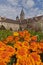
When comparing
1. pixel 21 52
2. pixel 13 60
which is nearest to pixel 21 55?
pixel 21 52

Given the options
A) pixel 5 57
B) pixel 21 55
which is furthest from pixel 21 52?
pixel 5 57

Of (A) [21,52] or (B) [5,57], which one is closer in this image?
(B) [5,57]

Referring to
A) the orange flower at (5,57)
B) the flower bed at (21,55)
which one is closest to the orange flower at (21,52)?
the flower bed at (21,55)

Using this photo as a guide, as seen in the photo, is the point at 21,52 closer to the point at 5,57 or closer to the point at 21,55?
the point at 21,55

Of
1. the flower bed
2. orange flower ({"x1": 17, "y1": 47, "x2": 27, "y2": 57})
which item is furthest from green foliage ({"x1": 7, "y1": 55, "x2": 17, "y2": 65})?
orange flower ({"x1": 17, "y1": 47, "x2": 27, "y2": 57})

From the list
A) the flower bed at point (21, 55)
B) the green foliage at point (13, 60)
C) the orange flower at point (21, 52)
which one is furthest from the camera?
the green foliage at point (13, 60)

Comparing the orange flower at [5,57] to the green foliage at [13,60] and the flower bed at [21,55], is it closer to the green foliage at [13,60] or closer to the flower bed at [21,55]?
the flower bed at [21,55]

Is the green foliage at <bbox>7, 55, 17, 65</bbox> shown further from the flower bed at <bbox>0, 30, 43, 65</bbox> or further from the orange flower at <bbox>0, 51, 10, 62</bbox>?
the orange flower at <bbox>0, 51, 10, 62</bbox>

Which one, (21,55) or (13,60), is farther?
(13,60)

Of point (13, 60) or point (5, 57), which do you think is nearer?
point (5, 57)

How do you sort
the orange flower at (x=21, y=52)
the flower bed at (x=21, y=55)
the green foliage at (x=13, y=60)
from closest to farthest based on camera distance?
the flower bed at (x=21, y=55) < the orange flower at (x=21, y=52) < the green foliage at (x=13, y=60)

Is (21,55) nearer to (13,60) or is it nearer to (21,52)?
(21,52)

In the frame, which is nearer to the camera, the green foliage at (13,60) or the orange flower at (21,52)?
the orange flower at (21,52)

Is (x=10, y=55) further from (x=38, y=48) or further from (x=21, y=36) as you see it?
(x=21, y=36)
